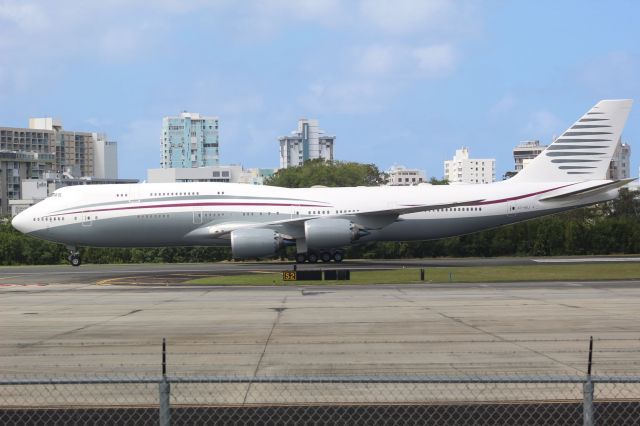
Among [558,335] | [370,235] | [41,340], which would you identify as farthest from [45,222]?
[558,335]

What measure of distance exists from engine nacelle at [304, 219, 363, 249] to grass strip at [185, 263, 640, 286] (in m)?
4.55

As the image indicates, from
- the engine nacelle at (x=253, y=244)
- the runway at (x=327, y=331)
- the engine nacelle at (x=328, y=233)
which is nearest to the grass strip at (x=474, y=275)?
the engine nacelle at (x=253, y=244)

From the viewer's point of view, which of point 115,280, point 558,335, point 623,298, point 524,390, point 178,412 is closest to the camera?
point 178,412

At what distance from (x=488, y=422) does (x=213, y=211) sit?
4128 centimetres

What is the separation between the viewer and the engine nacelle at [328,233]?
48.2m

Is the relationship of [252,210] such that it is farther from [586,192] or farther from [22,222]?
[586,192]

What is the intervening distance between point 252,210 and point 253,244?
14.0ft

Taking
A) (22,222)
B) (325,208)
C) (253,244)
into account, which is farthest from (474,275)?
(22,222)

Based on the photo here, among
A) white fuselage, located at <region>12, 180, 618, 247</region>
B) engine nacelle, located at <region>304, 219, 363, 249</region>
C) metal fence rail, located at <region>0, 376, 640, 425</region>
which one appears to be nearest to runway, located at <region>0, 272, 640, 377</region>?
metal fence rail, located at <region>0, 376, 640, 425</region>

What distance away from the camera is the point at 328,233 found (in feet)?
158

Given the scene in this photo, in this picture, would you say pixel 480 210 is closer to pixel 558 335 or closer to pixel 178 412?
pixel 558 335

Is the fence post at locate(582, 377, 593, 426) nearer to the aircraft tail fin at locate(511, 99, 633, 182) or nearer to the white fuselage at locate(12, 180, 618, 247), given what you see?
the white fuselage at locate(12, 180, 618, 247)

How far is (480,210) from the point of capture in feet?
169

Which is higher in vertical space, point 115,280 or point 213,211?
point 213,211
